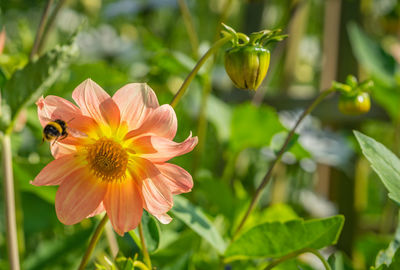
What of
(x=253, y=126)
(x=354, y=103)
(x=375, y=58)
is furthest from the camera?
(x=375, y=58)

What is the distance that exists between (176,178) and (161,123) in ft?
0.13

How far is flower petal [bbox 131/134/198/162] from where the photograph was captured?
1.11ft

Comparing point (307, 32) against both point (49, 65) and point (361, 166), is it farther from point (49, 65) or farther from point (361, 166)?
point (49, 65)

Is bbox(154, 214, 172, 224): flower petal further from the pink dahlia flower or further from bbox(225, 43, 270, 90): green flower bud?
bbox(225, 43, 270, 90): green flower bud

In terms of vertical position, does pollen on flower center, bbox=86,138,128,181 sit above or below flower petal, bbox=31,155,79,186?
above

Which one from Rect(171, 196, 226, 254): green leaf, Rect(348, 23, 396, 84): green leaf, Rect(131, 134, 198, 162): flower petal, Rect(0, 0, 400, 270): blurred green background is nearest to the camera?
Rect(131, 134, 198, 162): flower petal

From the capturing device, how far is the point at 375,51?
874mm

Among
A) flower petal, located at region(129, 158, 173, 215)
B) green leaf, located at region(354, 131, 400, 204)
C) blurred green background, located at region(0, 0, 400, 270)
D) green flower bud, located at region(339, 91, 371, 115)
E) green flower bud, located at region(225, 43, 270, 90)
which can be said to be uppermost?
green flower bud, located at region(225, 43, 270, 90)

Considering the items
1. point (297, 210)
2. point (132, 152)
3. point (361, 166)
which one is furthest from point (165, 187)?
point (361, 166)

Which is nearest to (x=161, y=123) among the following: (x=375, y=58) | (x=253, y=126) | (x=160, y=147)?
(x=160, y=147)

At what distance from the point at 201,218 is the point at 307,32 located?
3239 millimetres

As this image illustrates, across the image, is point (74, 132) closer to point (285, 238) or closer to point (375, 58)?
point (285, 238)

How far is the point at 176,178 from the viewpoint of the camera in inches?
13.8

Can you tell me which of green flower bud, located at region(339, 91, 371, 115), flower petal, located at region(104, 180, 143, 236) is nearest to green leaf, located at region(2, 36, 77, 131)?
flower petal, located at region(104, 180, 143, 236)
